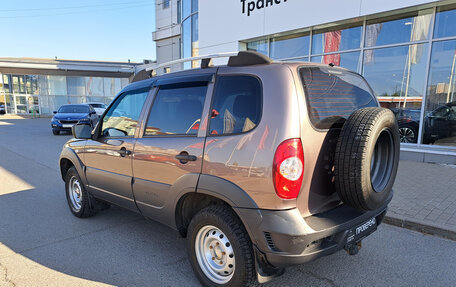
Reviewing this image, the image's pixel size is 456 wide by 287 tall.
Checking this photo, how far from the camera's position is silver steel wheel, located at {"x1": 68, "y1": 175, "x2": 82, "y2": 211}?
425cm

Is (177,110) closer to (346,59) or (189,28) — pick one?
(346,59)

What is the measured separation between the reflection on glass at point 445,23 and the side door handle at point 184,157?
8.02 m

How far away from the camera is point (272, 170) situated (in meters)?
2.06

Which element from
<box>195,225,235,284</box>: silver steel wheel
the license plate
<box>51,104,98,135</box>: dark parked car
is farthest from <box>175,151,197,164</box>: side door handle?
<box>51,104,98,135</box>: dark parked car

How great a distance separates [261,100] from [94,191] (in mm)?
2740

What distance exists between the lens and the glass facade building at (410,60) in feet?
24.5

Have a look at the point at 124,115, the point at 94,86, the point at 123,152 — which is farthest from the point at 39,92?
the point at 123,152

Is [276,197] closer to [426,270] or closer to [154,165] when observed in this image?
[154,165]

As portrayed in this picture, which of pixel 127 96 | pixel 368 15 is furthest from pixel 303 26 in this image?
pixel 127 96

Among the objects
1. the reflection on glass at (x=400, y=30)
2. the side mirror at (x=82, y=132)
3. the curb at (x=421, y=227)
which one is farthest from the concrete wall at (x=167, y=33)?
the curb at (x=421, y=227)

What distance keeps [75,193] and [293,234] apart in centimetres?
360

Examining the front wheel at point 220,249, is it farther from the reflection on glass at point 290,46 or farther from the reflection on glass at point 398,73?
the reflection on glass at point 290,46

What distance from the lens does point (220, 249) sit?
8.20 ft

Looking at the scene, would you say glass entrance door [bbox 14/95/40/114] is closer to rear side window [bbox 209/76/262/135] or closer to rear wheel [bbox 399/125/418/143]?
rear wheel [bbox 399/125/418/143]
